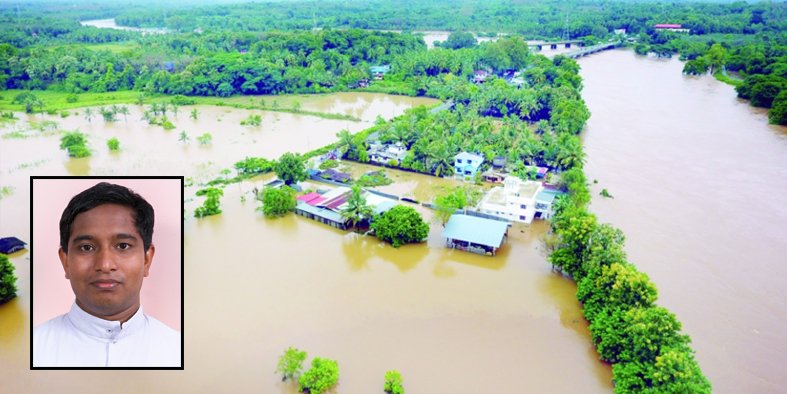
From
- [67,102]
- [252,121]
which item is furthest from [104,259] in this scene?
[67,102]

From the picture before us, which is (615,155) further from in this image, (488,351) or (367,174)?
(488,351)

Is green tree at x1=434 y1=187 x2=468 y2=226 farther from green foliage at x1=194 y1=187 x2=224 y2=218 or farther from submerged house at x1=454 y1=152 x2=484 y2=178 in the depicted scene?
green foliage at x1=194 y1=187 x2=224 y2=218

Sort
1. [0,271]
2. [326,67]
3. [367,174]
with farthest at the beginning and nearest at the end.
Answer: [326,67], [367,174], [0,271]

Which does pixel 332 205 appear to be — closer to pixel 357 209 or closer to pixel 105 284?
pixel 357 209

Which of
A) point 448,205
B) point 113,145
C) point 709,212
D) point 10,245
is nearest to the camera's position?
point 10,245

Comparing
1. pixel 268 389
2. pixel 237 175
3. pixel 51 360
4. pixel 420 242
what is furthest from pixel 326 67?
pixel 51 360
